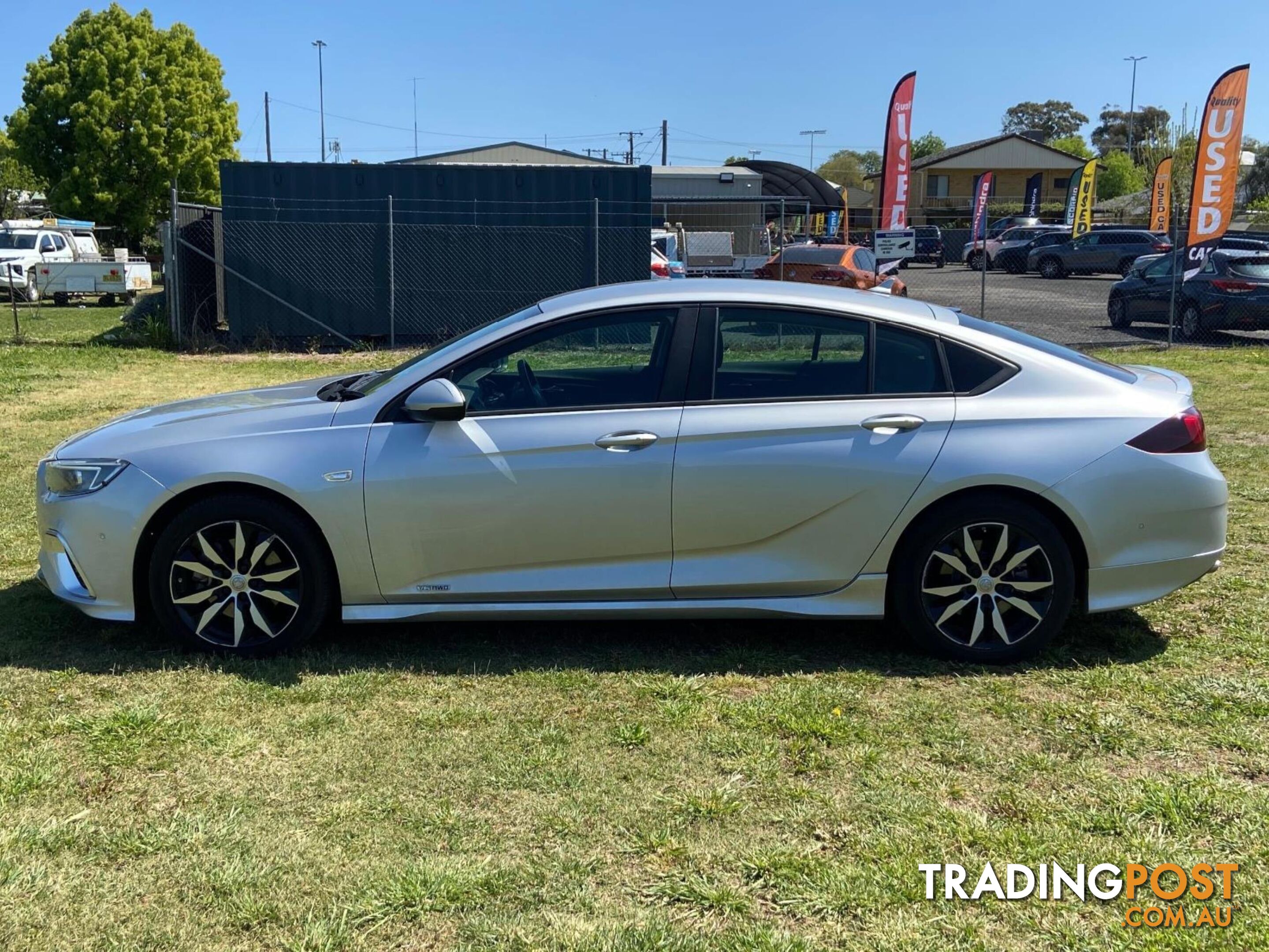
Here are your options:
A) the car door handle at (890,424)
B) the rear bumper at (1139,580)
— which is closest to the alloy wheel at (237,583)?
the car door handle at (890,424)

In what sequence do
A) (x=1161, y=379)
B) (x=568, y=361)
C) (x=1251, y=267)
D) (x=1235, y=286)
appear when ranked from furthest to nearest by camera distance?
1. (x=1251, y=267)
2. (x=1235, y=286)
3. (x=1161, y=379)
4. (x=568, y=361)

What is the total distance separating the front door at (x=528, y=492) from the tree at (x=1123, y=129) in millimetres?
99142

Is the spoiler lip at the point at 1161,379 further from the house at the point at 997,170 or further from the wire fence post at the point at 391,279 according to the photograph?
the house at the point at 997,170

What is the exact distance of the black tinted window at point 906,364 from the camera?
14.9ft

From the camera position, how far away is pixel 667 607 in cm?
454

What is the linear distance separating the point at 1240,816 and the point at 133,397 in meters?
11.7

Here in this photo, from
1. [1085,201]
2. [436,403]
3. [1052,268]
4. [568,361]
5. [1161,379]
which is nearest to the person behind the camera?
[436,403]

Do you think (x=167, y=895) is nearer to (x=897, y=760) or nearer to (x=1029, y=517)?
(x=897, y=760)

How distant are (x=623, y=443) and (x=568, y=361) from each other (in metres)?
0.56

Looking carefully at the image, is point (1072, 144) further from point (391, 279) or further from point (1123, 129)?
point (391, 279)

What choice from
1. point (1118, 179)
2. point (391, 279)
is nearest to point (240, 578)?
point (391, 279)

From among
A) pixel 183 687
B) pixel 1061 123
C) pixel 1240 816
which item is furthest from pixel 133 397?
pixel 1061 123

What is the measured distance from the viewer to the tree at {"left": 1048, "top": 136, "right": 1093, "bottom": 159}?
9888 centimetres

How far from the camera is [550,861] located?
308cm
